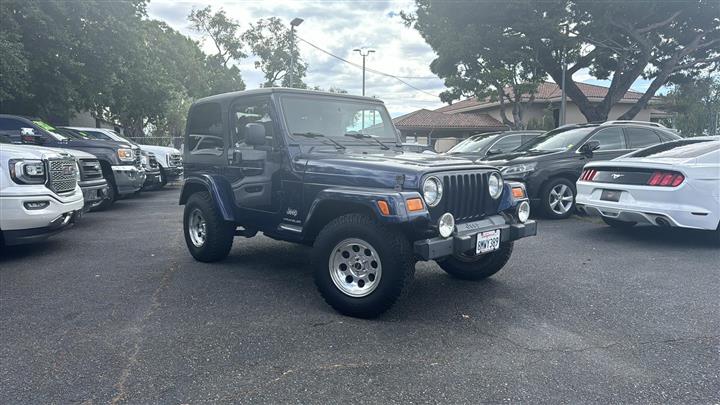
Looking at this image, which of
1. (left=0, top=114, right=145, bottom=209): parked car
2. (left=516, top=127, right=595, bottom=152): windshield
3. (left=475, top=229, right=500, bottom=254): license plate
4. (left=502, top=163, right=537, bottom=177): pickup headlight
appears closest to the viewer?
(left=475, top=229, right=500, bottom=254): license plate

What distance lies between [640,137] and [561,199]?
2091 mm

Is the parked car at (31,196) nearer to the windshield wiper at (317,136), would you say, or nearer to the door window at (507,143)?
the windshield wiper at (317,136)

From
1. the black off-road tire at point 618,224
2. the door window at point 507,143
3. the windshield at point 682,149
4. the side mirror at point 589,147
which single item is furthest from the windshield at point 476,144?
the windshield at point 682,149

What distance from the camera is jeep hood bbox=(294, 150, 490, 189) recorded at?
386cm

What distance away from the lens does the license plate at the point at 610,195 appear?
651cm

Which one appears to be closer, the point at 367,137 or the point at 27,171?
the point at 367,137

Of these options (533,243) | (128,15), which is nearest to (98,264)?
(533,243)

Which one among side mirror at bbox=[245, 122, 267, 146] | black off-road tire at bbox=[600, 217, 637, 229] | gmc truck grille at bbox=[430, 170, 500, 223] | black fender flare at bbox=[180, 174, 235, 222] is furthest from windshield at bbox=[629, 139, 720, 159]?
black fender flare at bbox=[180, 174, 235, 222]

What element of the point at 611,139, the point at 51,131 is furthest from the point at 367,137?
the point at 51,131

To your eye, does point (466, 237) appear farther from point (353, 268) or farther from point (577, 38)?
point (577, 38)

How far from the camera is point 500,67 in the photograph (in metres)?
21.7

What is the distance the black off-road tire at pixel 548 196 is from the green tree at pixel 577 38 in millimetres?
12555

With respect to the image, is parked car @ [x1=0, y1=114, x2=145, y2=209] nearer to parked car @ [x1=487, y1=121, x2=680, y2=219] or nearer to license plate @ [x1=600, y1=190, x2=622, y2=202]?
parked car @ [x1=487, y1=121, x2=680, y2=219]

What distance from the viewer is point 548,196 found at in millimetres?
8430
